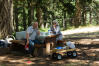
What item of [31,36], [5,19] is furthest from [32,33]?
[5,19]

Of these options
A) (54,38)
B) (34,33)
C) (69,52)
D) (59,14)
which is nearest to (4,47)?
(34,33)

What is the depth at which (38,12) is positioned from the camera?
77.6 feet

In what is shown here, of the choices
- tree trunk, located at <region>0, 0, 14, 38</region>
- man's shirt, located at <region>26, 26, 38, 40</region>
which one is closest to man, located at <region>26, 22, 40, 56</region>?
man's shirt, located at <region>26, 26, 38, 40</region>

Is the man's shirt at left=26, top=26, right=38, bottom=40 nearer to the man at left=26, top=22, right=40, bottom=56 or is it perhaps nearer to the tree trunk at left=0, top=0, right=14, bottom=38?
the man at left=26, top=22, right=40, bottom=56

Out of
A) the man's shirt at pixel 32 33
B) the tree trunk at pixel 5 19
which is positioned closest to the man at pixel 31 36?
the man's shirt at pixel 32 33

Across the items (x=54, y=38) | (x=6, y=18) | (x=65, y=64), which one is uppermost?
(x=6, y=18)

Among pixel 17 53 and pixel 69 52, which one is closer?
pixel 69 52

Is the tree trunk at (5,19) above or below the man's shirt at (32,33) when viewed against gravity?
above

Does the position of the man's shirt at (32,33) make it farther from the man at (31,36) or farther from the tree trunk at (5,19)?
the tree trunk at (5,19)

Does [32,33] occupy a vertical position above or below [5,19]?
below

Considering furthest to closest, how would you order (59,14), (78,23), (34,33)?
1. (59,14)
2. (78,23)
3. (34,33)

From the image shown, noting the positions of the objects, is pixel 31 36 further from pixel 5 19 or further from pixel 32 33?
pixel 5 19

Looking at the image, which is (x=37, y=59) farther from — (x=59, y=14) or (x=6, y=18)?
(x=59, y=14)

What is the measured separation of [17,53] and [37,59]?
1389 millimetres
